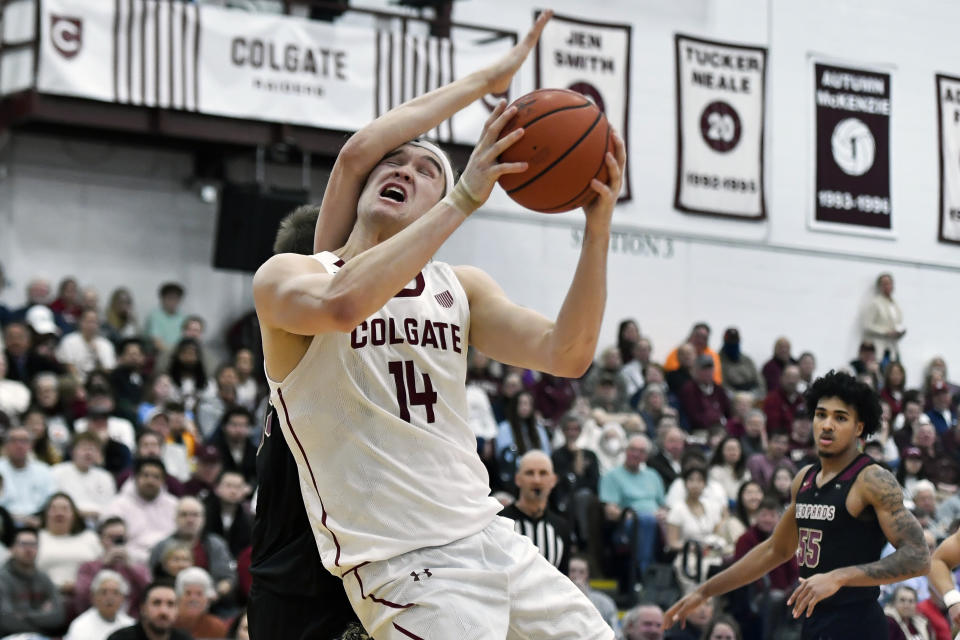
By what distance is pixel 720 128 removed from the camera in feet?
67.2

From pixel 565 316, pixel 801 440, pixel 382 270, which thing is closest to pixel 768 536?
pixel 801 440

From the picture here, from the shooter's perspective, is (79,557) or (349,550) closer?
(349,550)

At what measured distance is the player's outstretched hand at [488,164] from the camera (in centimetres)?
349

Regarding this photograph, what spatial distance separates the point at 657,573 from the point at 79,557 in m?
4.86

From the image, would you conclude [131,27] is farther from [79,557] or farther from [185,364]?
[79,557]

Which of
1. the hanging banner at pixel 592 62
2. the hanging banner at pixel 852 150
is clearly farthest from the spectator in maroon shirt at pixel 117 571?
the hanging banner at pixel 852 150

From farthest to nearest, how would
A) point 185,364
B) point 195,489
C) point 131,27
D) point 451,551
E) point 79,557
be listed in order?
Answer: point 131,27 < point 185,364 < point 195,489 < point 79,557 < point 451,551

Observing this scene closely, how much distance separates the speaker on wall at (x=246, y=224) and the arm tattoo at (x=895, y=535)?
1073 cm

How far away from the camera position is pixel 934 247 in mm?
21781

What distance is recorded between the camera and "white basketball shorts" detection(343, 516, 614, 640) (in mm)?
3586

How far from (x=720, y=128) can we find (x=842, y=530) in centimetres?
1468

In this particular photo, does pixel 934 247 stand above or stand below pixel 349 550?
above

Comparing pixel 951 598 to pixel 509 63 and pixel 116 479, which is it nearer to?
pixel 509 63

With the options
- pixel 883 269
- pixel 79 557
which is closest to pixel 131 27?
pixel 79 557
